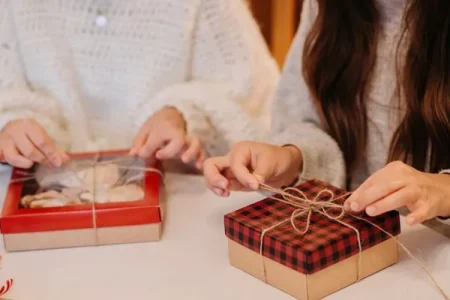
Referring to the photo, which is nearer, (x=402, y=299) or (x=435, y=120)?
(x=402, y=299)

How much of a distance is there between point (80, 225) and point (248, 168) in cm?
20

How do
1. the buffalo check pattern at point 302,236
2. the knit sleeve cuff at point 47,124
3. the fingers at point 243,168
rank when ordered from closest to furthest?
the buffalo check pattern at point 302,236 → the fingers at point 243,168 → the knit sleeve cuff at point 47,124

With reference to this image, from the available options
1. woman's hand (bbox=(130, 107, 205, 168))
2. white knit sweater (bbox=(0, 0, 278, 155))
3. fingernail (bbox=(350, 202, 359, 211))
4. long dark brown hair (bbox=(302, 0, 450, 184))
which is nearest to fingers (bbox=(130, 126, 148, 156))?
woman's hand (bbox=(130, 107, 205, 168))

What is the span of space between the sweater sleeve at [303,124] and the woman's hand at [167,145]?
132 millimetres

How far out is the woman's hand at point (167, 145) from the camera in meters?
0.95

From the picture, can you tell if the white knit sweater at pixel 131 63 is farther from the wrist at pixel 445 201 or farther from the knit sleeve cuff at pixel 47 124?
the wrist at pixel 445 201

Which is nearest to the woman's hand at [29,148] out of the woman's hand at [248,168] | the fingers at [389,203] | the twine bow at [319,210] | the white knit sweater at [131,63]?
the white knit sweater at [131,63]

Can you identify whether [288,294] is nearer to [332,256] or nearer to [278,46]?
[332,256]

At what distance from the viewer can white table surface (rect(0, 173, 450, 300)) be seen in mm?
706

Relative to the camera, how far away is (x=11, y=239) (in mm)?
813

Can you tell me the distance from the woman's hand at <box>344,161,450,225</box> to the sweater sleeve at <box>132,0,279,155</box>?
1.33 feet

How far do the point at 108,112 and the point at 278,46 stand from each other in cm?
76

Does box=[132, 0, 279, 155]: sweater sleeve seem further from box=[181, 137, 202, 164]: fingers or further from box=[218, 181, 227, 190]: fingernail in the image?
box=[218, 181, 227, 190]: fingernail

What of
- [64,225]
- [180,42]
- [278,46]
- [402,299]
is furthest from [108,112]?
[278,46]
